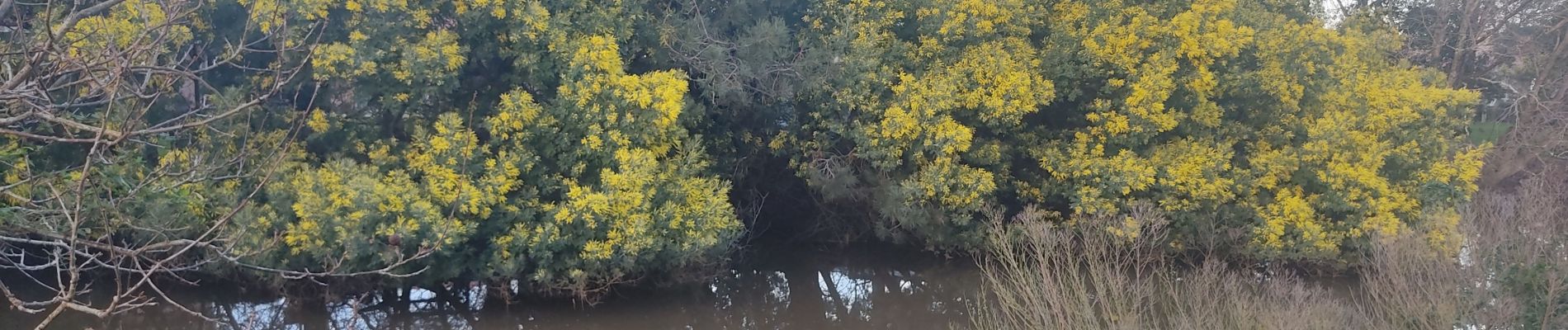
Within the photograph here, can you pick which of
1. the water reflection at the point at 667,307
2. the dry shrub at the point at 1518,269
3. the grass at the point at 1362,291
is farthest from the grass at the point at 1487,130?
the water reflection at the point at 667,307

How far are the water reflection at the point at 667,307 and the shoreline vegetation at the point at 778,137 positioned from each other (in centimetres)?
31

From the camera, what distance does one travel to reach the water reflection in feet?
30.3

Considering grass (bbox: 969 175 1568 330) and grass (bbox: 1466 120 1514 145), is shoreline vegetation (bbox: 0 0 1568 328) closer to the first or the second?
grass (bbox: 969 175 1568 330)

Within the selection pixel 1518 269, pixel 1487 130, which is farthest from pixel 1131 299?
pixel 1487 130

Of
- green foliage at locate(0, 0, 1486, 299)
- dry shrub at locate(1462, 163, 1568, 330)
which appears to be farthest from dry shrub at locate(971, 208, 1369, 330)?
green foliage at locate(0, 0, 1486, 299)

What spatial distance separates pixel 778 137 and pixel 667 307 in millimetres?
2320

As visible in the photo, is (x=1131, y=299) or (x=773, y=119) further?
(x=773, y=119)

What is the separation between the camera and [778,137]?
1101 centimetres

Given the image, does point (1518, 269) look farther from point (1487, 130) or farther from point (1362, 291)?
point (1487, 130)

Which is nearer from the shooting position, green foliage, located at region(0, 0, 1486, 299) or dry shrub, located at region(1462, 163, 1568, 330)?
dry shrub, located at region(1462, 163, 1568, 330)

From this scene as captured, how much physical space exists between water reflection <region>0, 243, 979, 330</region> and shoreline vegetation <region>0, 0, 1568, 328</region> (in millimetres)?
309

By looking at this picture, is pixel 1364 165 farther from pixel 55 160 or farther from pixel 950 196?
pixel 55 160

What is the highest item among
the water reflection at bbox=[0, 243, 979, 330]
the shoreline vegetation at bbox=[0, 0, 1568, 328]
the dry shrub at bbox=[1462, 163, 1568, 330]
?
the shoreline vegetation at bbox=[0, 0, 1568, 328]

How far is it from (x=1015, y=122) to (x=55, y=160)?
28.4ft
